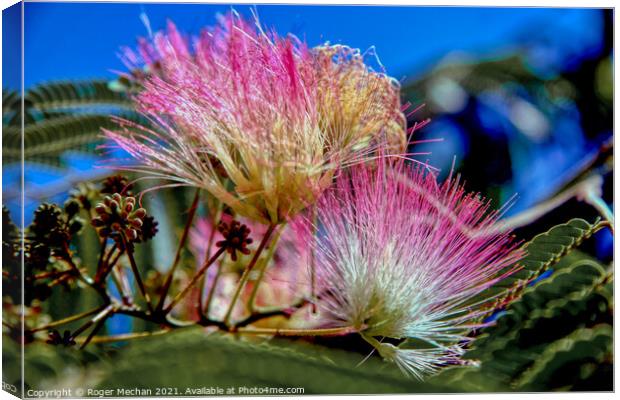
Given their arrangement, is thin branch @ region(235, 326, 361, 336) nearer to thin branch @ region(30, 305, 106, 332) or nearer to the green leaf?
thin branch @ region(30, 305, 106, 332)

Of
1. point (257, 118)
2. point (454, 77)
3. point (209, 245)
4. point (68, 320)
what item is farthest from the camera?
point (454, 77)

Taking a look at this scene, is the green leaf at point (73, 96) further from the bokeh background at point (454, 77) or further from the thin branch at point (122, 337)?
the thin branch at point (122, 337)

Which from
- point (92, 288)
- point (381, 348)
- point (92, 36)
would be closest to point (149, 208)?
point (92, 288)

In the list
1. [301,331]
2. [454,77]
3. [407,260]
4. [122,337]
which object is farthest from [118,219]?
[454,77]

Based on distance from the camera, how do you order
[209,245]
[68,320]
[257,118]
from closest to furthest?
[257,118] < [68,320] < [209,245]

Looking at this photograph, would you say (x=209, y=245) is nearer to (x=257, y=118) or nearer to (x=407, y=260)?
(x=257, y=118)

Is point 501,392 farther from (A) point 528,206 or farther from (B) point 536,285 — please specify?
(A) point 528,206
